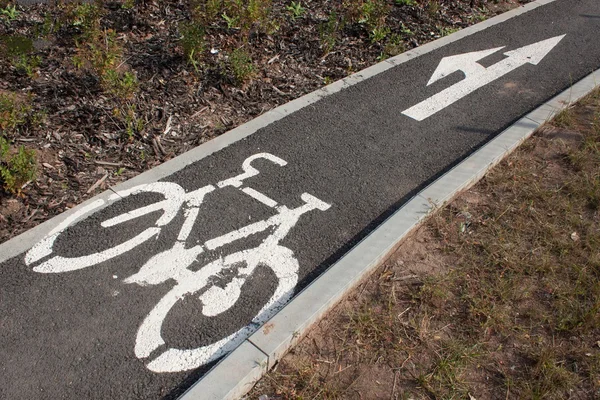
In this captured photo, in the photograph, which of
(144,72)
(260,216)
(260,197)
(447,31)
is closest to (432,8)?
(447,31)

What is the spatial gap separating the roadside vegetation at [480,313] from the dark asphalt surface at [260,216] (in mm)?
521

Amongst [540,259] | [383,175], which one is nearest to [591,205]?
[540,259]

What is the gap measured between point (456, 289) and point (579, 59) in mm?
5231

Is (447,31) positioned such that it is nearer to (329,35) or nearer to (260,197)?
(329,35)

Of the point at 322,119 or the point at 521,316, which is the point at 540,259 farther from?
the point at 322,119

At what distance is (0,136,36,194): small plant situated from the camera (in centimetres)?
451

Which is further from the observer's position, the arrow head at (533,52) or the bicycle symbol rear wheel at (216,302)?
the arrow head at (533,52)

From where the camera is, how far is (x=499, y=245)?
14.6 feet

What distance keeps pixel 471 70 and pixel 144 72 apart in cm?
412

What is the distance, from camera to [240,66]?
623cm

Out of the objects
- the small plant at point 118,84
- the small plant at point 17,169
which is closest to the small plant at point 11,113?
the small plant at point 17,169

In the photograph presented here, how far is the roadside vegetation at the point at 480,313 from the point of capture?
11.4 feet

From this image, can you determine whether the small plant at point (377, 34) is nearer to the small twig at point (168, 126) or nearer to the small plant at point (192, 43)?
the small plant at point (192, 43)

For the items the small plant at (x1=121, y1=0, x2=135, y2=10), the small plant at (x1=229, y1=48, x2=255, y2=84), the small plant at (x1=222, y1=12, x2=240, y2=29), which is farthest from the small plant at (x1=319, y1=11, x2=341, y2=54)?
the small plant at (x1=121, y1=0, x2=135, y2=10)
